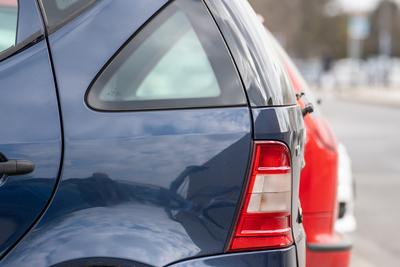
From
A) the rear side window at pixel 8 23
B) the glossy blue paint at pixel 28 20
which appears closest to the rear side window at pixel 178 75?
the glossy blue paint at pixel 28 20

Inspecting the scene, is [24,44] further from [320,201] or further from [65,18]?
[320,201]

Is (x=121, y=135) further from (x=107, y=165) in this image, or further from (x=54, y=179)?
(x=54, y=179)

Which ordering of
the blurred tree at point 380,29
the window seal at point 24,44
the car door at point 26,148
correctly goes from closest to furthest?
1. the car door at point 26,148
2. the window seal at point 24,44
3. the blurred tree at point 380,29

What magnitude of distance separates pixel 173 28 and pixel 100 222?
0.69m

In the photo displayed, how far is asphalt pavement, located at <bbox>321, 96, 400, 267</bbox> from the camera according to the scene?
5.85 metres

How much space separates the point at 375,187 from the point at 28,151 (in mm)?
7162

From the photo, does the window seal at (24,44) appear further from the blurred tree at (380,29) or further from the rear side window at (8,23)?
the blurred tree at (380,29)

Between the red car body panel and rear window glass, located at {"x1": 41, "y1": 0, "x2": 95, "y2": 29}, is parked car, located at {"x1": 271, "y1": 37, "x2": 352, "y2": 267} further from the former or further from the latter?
rear window glass, located at {"x1": 41, "y1": 0, "x2": 95, "y2": 29}

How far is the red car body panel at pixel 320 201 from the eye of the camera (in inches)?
145

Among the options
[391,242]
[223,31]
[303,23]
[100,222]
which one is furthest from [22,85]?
[303,23]

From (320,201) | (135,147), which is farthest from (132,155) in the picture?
(320,201)

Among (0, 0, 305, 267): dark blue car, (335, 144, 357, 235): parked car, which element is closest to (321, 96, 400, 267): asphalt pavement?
(335, 144, 357, 235): parked car

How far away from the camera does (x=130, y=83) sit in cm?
238

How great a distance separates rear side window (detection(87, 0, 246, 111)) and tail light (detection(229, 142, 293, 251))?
0.20 m
